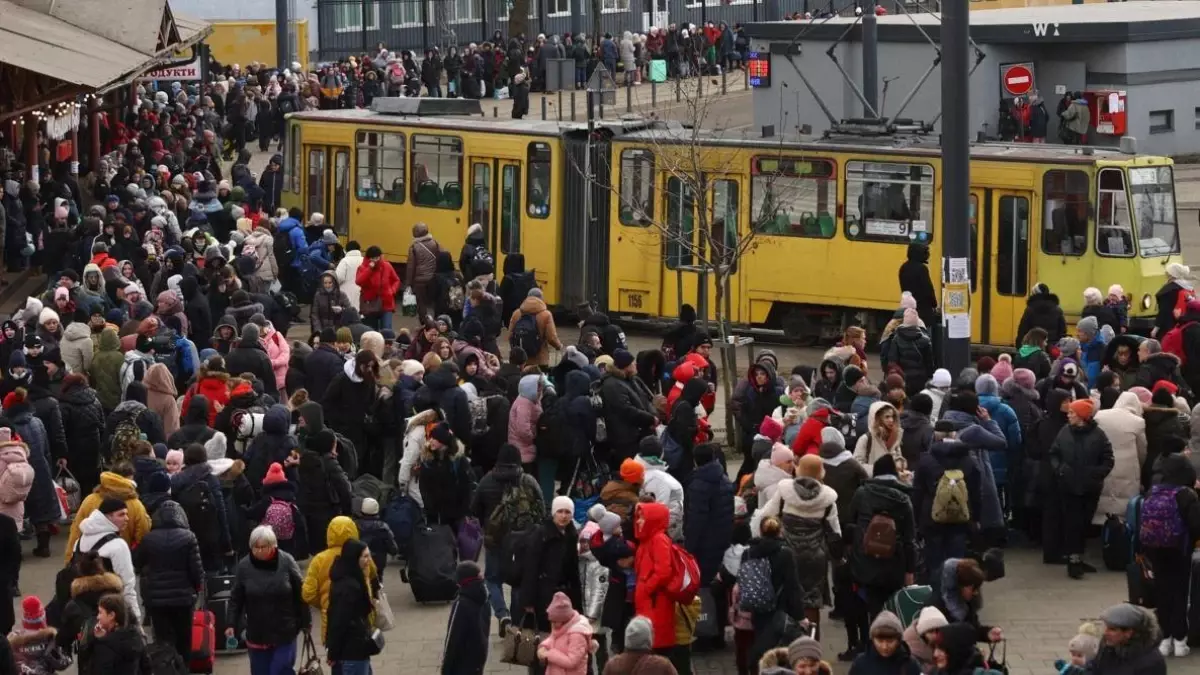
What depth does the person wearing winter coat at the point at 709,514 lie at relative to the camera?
587 inches

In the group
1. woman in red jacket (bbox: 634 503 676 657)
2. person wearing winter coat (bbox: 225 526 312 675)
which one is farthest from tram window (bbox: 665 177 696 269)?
person wearing winter coat (bbox: 225 526 312 675)

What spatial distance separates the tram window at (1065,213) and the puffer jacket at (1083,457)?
8378 mm

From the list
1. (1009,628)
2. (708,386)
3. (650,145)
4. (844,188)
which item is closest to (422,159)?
(650,145)

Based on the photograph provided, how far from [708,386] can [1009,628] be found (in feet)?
11.0

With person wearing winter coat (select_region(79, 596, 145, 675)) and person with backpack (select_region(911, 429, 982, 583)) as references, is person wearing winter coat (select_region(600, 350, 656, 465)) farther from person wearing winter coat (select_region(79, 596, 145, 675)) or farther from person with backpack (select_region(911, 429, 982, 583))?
person wearing winter coat (select_region(79, 596, 145, 675))

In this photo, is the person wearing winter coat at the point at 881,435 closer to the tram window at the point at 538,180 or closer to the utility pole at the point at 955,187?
the utility pole at the point at 955,187

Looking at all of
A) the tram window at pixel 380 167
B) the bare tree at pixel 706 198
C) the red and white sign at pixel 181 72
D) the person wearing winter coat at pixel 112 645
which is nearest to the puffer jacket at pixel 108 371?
the bare tree at pixel 706 198

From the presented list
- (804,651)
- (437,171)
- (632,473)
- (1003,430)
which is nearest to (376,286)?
(437,171)

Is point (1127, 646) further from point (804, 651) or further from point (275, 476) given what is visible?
point (275, 476)

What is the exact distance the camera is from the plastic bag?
2573 cm

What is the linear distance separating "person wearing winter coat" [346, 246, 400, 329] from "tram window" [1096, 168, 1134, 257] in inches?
287

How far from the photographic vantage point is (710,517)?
49.0 ft

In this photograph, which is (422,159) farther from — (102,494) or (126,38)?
(102,494)

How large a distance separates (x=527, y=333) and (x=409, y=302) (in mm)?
4696
